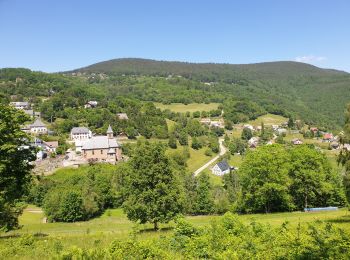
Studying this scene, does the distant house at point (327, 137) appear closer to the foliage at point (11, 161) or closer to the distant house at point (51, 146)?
the distant house at point (51, 146)

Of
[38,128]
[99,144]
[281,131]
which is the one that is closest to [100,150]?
[99,144]

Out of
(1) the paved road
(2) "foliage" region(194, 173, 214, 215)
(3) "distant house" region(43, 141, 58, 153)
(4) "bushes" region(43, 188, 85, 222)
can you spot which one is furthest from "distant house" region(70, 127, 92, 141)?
(4) "bushes" region(43, 188, 85, 222)

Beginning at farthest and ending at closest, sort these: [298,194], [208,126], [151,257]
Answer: [208,126] < [298,194] < [151,257]

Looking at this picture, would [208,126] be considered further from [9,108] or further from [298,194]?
[9,108]

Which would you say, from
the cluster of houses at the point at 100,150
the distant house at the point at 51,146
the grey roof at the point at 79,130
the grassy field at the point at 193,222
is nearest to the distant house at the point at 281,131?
the cluster of houses at the point at 100,150

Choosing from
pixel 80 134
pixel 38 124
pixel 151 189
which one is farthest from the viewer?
pixel 38 124

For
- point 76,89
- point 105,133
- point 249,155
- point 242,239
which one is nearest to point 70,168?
point 105,133

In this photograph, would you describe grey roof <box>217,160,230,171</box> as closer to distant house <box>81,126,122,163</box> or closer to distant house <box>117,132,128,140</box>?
distant house <box>81,126,122,163</box>

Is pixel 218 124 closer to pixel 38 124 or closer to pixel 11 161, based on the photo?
pixel 38 124

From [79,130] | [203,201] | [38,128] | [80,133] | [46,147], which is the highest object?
[79,130]
